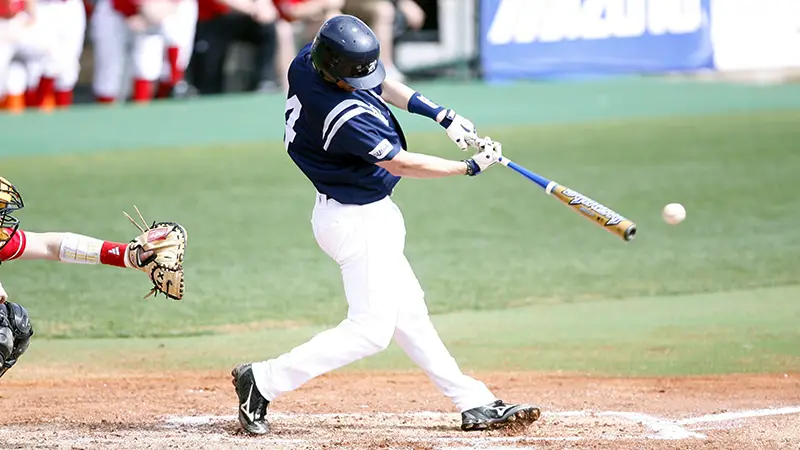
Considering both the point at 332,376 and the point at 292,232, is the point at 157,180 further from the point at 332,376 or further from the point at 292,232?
the point at 332,376

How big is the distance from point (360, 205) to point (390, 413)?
3.70 feet

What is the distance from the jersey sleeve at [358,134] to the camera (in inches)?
196

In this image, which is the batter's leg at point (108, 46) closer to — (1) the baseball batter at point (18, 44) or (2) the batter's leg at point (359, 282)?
(1) the baseball batter at point (18, 44)

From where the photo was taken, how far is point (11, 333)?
5172mm

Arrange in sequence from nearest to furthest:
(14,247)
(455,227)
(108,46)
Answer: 1. (14,247)
2. (455,227)
3. (108,46)

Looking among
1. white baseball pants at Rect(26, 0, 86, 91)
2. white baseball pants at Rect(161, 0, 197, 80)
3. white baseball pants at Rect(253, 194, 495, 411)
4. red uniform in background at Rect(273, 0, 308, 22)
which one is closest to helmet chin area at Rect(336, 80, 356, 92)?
white baseball pants at Rect(253, 194, 495, 411)

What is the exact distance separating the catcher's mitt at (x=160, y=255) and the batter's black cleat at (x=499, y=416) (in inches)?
52.6

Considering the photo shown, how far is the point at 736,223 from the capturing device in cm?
1015

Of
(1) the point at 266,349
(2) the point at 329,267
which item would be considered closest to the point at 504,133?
(2) the point at 329,267

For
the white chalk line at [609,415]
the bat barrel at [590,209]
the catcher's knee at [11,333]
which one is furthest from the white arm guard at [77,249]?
the bat barrel at [590,209]

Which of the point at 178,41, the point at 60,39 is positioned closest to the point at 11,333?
the point at 60,39

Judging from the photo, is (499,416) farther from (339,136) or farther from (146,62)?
(146,62)

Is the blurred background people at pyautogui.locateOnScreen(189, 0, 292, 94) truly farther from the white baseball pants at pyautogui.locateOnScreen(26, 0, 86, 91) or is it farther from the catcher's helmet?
the catcher's helmet

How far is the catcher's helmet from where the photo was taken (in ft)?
16.2
